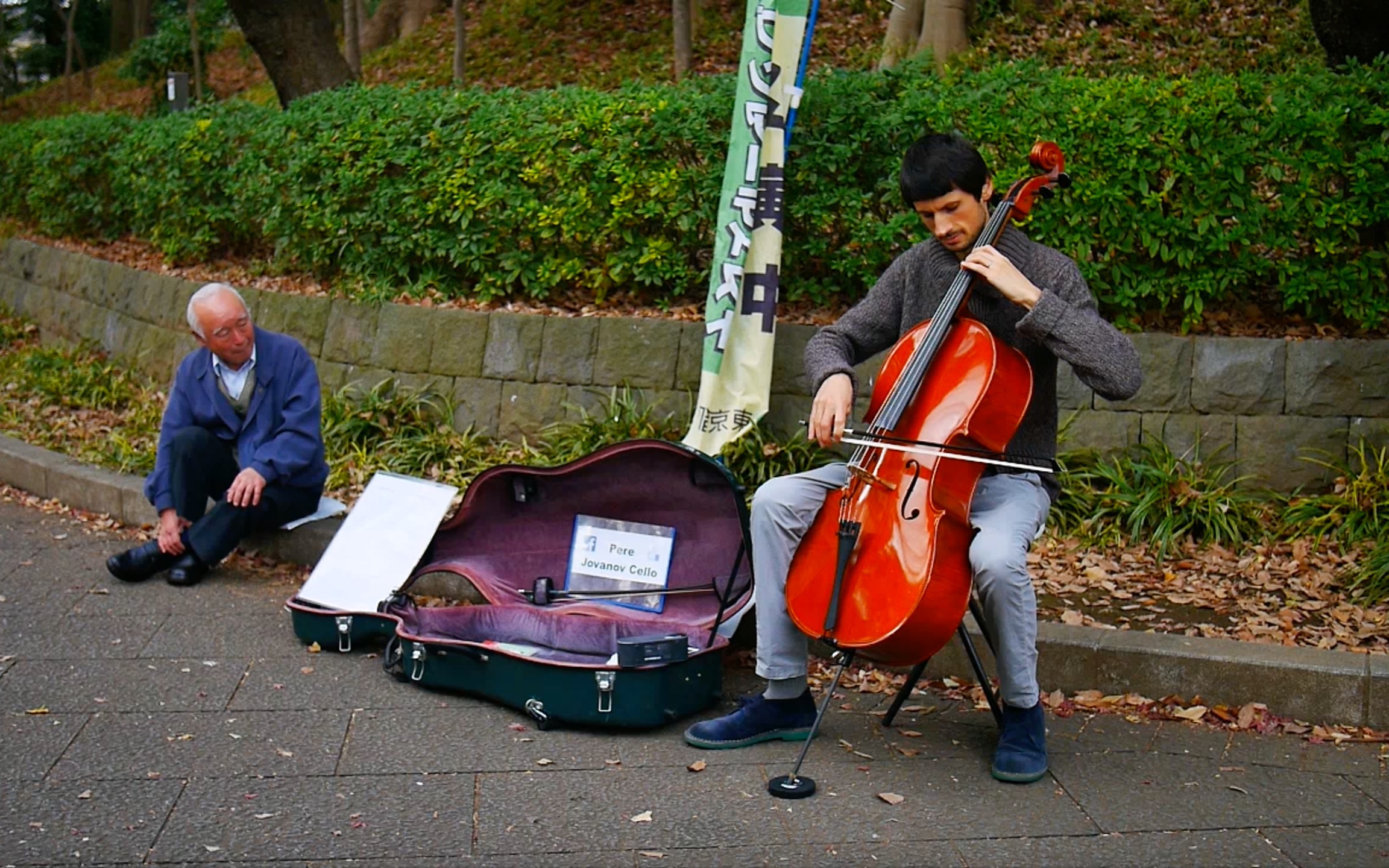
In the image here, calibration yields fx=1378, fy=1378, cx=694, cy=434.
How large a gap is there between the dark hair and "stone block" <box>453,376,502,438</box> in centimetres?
331

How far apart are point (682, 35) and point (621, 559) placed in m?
6.70

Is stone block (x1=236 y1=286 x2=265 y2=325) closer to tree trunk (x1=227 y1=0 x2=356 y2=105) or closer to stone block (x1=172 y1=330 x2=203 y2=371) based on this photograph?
stone block (x1=172 y1=330 x2=203 y2=371)

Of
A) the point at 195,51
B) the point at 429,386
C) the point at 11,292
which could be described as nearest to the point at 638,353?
the point at 429,386

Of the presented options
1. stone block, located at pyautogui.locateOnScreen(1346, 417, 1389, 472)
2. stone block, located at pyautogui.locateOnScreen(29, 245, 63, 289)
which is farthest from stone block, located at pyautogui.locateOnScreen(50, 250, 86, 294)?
stone block, located at pyautogui.locateOnScreen(1346, 417, 1389, 472)

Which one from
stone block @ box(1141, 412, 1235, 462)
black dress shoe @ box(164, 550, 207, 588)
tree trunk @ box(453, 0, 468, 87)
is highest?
tree trunk @ box(453, 0, 468, 87)

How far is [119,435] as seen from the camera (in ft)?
23.2

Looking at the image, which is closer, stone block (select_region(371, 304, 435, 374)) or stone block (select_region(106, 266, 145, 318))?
stone block (select_region(371, 304, 435, 374))

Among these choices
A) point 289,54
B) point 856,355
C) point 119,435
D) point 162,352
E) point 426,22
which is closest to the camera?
point 856,355

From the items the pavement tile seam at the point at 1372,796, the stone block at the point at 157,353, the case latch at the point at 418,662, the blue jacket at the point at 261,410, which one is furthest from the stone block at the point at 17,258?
the pavement tile seam at the point at 1372,796

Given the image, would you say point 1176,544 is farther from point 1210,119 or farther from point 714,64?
point 714,64

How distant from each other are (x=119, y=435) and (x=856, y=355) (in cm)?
460

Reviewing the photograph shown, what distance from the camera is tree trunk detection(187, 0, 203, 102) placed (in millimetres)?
14703

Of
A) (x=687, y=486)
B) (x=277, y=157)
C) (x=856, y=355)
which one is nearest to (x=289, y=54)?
(x=277, y=157)

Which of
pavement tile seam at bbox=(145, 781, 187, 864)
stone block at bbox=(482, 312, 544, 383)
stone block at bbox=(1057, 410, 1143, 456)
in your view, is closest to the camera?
pavement tile seam at bbox=(145, 781, 187, 864)
